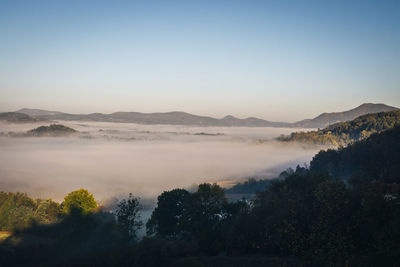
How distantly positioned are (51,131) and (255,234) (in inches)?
7754

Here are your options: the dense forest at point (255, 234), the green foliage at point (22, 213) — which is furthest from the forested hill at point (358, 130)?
the green foliage at point (22, 213)

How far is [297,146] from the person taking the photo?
6171 inches

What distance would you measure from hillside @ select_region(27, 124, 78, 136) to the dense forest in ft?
555

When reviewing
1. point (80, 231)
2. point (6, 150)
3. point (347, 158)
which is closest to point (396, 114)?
point (347, 158)

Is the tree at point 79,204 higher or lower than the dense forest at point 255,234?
lower

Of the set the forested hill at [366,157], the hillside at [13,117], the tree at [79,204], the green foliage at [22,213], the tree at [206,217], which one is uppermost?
the hillside at [13,117]

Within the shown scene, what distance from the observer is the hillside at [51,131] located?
181 meters

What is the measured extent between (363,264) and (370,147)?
4681 cm

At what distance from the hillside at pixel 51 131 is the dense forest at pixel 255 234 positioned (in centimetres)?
16921

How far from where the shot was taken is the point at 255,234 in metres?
19.0

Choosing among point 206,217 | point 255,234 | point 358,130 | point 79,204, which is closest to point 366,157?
point 206,217

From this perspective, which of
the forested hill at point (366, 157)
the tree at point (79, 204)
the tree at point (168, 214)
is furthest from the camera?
the forested hill at point (366, 157)

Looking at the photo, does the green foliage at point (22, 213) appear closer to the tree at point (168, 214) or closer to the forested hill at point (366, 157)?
the tree at point (168, 214)

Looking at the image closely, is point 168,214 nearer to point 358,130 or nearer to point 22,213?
point 22,213
